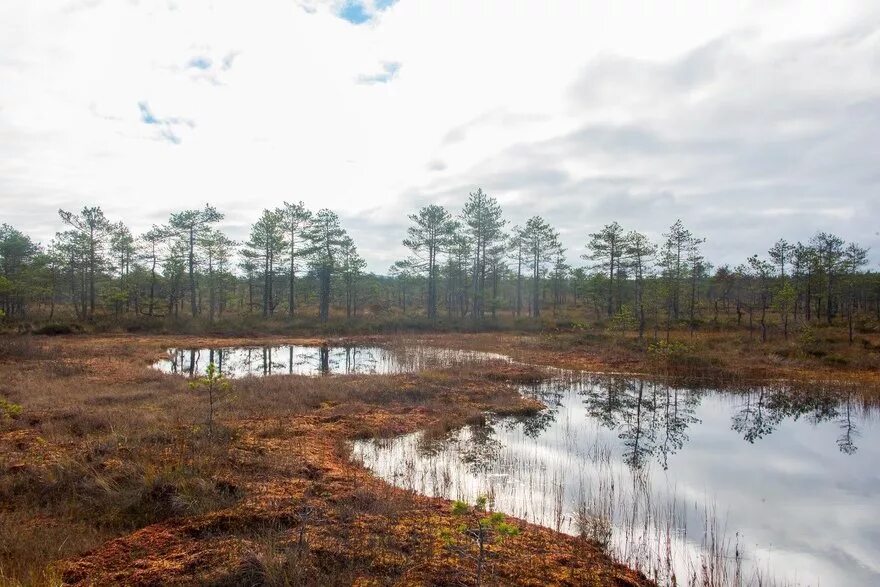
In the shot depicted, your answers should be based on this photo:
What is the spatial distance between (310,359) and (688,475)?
69.0 feet

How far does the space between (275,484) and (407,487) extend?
2.26 meters

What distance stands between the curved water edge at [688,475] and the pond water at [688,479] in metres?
0.03

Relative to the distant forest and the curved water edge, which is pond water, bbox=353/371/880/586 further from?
the distant forest

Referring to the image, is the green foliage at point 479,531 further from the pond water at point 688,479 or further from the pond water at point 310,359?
the pond water at point 310,359

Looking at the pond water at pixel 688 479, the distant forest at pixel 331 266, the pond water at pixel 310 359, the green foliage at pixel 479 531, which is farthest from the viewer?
the distant forest at pixel 331 266

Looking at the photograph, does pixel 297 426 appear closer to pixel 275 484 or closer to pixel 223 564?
pixel 275 484

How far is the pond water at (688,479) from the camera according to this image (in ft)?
20.3

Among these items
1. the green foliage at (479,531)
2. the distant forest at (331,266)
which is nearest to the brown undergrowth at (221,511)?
the green foliage at (479,531)

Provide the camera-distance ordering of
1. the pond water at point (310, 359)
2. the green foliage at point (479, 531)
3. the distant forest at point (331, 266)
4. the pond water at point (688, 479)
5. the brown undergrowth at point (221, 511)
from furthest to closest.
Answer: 1. the distant forest at point (331, 266)
2. the pond water at point (310, 359)
3. the pond water at point (688, 479)
4. the brown undergrowth at point (221, 511)
5. the green foliage at point (479, 531)

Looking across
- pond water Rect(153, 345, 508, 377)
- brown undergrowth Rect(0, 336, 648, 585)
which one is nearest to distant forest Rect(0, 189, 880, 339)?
pond water Rect(153, 345, 508, 377)

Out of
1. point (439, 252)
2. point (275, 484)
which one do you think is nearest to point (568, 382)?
point (275, 484)

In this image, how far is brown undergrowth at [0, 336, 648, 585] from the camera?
480 cm

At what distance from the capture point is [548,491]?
26.8 ft

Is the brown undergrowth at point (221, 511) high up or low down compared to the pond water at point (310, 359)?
up
